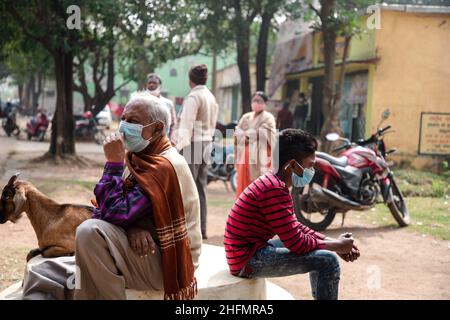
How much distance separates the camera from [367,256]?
247 inches

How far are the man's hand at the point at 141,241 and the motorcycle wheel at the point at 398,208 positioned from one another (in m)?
5.52

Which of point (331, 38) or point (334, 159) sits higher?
point (331, 38)

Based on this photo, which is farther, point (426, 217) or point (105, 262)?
point (426, 217)

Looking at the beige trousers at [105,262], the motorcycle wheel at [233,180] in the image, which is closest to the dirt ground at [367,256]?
the motorcycle wheel at [233,180]

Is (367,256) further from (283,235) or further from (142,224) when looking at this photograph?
(142,224)

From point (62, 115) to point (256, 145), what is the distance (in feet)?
24.5

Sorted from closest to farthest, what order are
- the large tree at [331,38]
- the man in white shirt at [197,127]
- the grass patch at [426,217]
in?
the man in white shirt at [197,127], the grass patch at [426,217], the large tree at [331,38]

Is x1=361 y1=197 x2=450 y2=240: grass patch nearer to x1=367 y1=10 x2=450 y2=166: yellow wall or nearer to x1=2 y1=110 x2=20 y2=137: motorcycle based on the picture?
x1=367 y1=10 x2=450 y2=166: yellow wall

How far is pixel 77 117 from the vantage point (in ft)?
71.1

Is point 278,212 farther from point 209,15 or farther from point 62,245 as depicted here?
point 209,15

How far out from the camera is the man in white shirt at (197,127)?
20.7ft

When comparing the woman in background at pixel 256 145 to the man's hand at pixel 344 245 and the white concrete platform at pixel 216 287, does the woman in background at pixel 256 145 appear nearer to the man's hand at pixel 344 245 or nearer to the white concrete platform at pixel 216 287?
the white concrete platform at pixel 216 287

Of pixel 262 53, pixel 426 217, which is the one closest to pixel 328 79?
pixel 262 53

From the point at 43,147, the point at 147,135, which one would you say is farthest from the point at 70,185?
the point at 43,147
